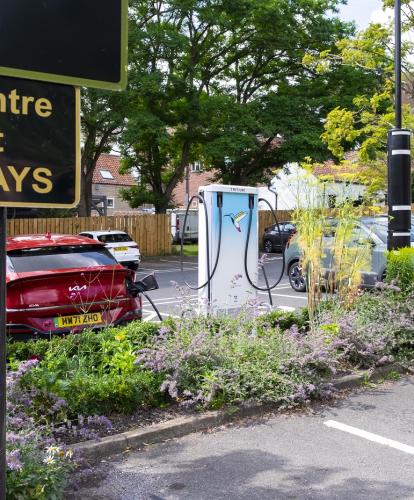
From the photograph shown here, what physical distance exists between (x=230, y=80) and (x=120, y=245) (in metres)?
13.3

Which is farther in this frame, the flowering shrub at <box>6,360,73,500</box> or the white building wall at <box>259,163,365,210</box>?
the white building wall at <box>259,163,365,210</box>

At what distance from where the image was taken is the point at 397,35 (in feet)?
28.3

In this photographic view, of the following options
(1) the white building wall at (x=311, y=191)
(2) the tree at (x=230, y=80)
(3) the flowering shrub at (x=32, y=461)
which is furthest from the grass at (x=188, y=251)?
(3) the flowering shrub at (x=32, y=461)

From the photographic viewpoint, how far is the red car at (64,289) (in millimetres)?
5836

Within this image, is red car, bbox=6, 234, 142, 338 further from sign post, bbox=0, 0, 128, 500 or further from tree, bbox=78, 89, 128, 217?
tree, bbox=78, 89, 128, 217

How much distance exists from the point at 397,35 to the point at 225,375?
593cm

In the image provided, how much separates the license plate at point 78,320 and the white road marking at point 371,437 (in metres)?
2.52

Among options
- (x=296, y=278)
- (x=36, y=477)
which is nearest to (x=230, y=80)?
(x=296, y=278)

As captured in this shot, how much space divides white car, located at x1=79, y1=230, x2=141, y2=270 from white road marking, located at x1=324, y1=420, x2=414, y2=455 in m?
15.7

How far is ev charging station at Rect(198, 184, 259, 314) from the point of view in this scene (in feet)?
23.2

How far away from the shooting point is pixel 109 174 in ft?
190

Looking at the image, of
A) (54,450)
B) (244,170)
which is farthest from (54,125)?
(244,170)

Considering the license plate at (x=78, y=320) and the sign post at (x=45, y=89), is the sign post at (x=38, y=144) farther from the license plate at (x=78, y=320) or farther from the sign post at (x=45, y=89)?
the license plate at (x=78, y=320)

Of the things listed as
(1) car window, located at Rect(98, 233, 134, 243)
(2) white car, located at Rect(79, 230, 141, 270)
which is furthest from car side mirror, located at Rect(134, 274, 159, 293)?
(1) car window, located at Rect(98, 233, 134, 243)
